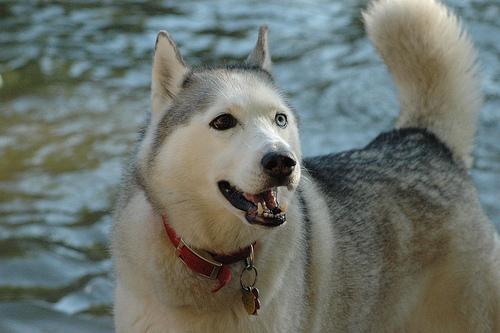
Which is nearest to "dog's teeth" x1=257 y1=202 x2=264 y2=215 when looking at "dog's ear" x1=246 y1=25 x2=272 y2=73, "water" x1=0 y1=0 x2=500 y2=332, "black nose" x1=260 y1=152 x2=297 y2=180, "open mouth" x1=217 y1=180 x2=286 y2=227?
"open mouth" x1=217 y1=180 x2=286 y2=227

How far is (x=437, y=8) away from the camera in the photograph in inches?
196

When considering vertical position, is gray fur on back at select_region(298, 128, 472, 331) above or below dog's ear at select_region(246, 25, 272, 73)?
below

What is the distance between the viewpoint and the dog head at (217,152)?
3.45 metres

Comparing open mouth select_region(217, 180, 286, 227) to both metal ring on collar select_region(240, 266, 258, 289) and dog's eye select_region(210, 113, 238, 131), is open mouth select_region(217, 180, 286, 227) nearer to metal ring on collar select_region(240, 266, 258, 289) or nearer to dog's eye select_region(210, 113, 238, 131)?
dog's eye select_region(210, 113, 238, 131)

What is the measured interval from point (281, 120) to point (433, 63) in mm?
1463

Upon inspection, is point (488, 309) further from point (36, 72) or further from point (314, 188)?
point (36, 72)

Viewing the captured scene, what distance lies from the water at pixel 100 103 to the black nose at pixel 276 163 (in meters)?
2.45

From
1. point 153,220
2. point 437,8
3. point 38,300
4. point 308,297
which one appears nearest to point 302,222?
point 308,297

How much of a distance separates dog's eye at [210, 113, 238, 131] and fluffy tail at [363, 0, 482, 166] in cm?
159

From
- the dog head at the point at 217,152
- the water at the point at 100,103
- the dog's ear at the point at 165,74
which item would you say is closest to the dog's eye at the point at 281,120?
the dog head at the point at 217,152

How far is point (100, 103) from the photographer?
8.79 meters

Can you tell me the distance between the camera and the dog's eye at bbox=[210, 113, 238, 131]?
11.8 feet

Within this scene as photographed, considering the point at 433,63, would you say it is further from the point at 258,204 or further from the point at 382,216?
the point at 258,204

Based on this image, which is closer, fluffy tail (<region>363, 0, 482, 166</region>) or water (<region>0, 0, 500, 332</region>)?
fluffy tail (<region>363, 0, 482, 166</region>)
